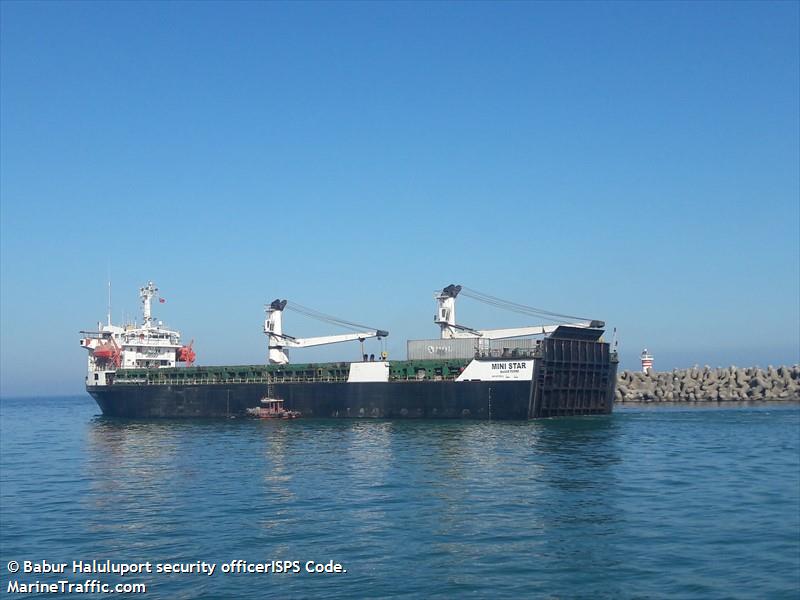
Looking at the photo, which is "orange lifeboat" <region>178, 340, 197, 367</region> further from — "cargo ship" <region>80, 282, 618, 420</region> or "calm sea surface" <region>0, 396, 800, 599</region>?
"calm sea surface" <region>0, 396, 800, 599</region>

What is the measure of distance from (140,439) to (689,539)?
42.3 meters

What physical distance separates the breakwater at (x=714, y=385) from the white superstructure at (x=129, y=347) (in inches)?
2002

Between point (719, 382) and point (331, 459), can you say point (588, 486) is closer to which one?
point (331, 459)

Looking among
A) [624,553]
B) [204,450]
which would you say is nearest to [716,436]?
[624,553]

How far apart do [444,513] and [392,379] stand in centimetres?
3732

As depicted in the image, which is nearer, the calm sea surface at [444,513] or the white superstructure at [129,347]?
Result: the calm sea surface at [444,513]

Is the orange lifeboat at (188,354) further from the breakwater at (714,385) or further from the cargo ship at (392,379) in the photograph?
the breakwater at (714,385)

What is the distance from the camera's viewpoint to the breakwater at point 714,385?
7350 cm

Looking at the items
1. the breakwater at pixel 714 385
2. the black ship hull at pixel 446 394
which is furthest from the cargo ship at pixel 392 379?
the breakwater at pixel 714 385

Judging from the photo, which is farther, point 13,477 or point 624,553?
Answer: point 13,477

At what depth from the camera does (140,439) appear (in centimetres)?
5231

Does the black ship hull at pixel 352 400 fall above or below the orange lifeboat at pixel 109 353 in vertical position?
below

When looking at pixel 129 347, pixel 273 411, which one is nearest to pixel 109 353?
pixel 129 347

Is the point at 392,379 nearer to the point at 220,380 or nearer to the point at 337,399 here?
the point at 337,399
